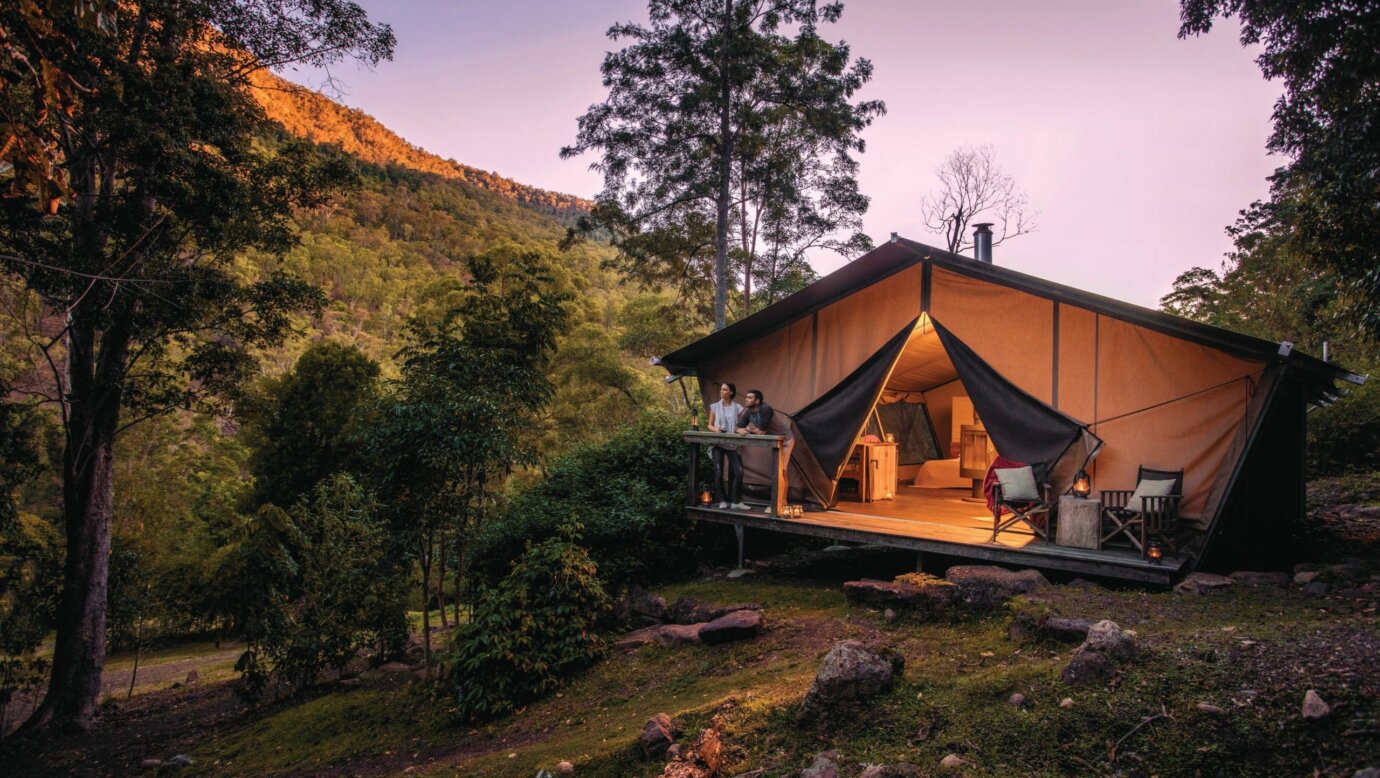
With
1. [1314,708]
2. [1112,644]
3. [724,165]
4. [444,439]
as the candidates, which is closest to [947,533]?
[1112,644]

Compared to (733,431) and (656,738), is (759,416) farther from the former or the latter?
(656,738)

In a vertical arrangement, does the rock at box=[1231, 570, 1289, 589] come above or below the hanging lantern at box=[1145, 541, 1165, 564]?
below

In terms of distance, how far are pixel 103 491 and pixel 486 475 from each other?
5596 mm

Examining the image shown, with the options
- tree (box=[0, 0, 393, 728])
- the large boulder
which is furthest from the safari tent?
tree (box=[0, 0, 393, 728])

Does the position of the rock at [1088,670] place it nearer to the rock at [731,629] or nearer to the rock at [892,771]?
the rock at [892,771]

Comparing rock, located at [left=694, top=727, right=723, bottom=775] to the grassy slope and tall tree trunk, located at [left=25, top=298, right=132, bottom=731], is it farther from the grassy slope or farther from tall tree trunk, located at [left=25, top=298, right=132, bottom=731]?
tall tree trunk, located at [left=25, top=298, right=132, bottom=731]

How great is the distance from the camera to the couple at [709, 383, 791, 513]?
8.02 metres

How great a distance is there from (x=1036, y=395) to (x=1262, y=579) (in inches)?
90.6

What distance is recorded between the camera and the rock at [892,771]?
272cm

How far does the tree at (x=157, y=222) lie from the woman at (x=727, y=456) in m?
5.92

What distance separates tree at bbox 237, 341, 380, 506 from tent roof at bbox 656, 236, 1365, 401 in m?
9.02

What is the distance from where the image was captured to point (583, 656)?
18.6 feet

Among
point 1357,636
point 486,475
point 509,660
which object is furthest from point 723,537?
point 1357,636

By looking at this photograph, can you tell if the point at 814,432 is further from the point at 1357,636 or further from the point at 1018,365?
the point at 1357,636
